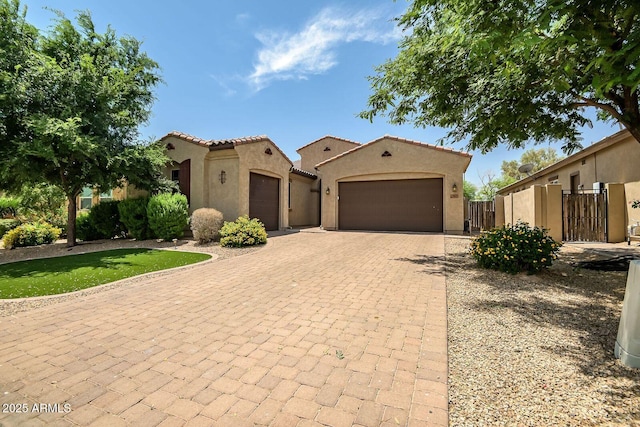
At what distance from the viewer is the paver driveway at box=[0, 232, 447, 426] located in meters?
2.06

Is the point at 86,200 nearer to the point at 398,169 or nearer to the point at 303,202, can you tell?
the point at 303,202

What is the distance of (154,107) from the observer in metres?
12.3

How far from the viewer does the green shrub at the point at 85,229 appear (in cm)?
1245

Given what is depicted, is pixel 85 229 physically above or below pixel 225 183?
below

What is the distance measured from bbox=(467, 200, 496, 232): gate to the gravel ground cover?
11539 millimetres

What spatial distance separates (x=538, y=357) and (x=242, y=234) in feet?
28.8

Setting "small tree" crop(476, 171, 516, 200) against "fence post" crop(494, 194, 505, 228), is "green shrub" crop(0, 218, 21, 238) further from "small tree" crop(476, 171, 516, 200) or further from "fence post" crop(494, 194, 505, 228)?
"small tree" crop(476, 171, 516, 200)

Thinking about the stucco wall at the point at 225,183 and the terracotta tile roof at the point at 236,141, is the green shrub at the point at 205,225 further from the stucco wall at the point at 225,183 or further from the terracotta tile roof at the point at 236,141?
the terracotta tile roof at the point at 236,141

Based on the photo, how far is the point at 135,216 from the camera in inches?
453

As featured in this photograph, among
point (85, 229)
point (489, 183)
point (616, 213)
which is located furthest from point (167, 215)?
point (489, 183)

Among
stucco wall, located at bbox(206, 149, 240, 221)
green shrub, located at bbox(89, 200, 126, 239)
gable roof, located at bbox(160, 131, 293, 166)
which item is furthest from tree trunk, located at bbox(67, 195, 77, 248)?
stucco wall, located at bbox(206, 149, 240, 221)

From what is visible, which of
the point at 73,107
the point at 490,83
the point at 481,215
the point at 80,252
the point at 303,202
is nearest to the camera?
the point at 490,83

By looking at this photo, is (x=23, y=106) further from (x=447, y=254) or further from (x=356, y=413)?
(x=447, y=254)

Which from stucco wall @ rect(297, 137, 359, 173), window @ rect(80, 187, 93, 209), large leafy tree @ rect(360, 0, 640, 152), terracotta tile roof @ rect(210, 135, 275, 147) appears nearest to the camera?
large leafy tree @ rect(360, 0, 640, 152)
